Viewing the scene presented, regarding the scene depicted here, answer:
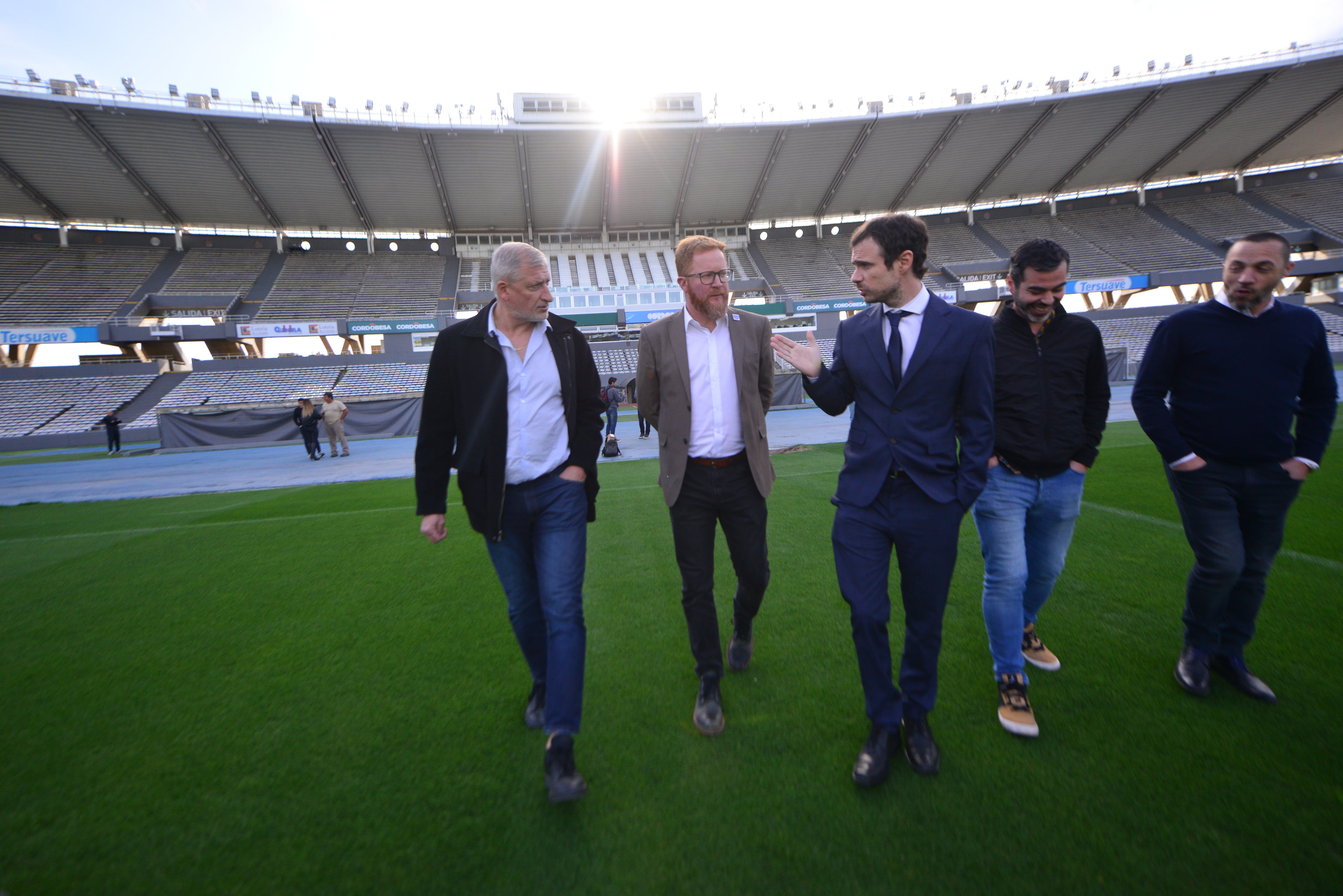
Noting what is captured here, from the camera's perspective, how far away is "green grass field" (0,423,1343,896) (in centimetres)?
171

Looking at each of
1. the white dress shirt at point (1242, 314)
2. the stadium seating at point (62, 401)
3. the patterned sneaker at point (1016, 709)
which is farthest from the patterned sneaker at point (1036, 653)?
the stadium seating at point (62, 401)

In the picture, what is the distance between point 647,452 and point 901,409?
10.1 metres

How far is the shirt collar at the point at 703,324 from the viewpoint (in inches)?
98.8

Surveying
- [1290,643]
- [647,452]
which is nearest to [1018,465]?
[1290,643]

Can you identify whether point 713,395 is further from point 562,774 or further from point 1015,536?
point 562,774

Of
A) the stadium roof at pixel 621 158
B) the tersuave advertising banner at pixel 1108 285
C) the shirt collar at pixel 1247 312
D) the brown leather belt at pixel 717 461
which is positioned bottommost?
the brown leather belt at pixel 717 461

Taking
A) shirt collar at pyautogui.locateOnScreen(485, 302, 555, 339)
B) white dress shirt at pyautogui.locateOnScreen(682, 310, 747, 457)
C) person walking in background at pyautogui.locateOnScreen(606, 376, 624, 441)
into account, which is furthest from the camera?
person walking in background at pyautogui.locateOnScreen(606, 376, 624, 441)

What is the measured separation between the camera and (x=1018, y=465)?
241 cm

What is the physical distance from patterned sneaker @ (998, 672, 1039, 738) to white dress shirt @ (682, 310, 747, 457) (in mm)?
1432

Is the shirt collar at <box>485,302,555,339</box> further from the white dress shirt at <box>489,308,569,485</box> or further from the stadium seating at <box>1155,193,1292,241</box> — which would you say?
the stadium seating at <box>1155,193,1292,241</box>

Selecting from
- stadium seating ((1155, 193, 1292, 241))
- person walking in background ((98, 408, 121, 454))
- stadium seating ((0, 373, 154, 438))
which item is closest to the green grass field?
person walking in background ((98, 408, 121, 454))

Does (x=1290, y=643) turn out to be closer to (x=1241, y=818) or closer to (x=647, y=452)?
(x=1241, y=818)

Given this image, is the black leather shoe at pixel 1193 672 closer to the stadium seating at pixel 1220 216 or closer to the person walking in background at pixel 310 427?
the person walking in background at pixel 310 427

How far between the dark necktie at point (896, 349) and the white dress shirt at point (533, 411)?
50.1 inches
